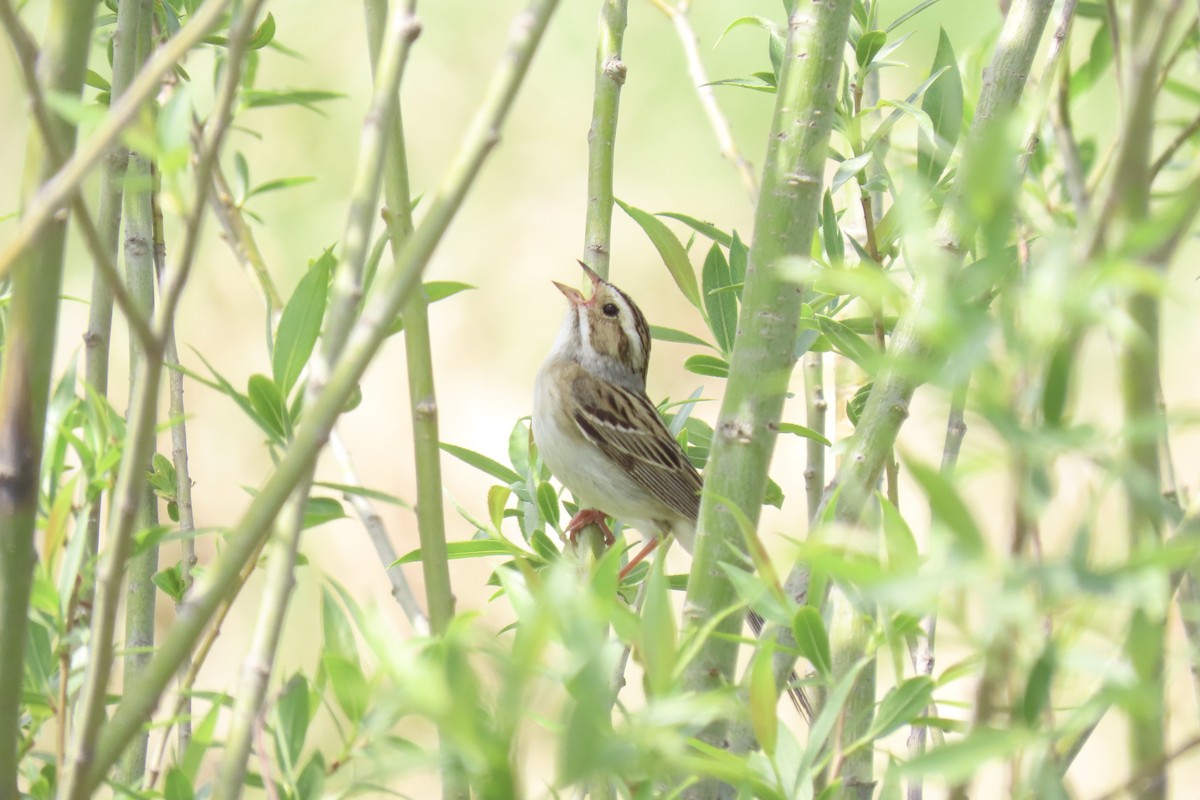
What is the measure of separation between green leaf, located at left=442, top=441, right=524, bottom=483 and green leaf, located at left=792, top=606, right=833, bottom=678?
102cm

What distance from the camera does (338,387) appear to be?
A: 38.9 inches

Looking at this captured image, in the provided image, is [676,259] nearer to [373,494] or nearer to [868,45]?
[868,45]

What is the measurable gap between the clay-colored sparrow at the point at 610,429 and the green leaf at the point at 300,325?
2.45m

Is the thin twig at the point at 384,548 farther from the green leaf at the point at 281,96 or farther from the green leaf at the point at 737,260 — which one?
the green leaf at the point at 737,260

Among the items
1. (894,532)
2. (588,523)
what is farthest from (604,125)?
(894,532)

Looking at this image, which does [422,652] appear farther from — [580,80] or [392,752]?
[580,80]

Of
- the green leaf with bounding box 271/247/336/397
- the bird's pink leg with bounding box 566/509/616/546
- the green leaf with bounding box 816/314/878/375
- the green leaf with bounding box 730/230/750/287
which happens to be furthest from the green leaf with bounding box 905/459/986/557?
the bird's pink leg with bounding box 566/509/616/546

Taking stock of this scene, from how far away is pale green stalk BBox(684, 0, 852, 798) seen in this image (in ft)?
4.78

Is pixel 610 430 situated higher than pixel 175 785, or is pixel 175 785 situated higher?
pixel 610 430

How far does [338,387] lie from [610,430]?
333 cm

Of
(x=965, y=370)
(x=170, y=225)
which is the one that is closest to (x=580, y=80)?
(x=170, y=225)

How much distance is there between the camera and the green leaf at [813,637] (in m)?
1.22

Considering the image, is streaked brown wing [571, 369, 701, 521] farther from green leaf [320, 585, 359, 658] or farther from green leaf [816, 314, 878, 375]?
green leaf [320, 585, 359, 658]

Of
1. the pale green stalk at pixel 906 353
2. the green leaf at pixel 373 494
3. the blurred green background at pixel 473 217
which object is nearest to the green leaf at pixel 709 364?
the pale green stalk at pixel 906 353
